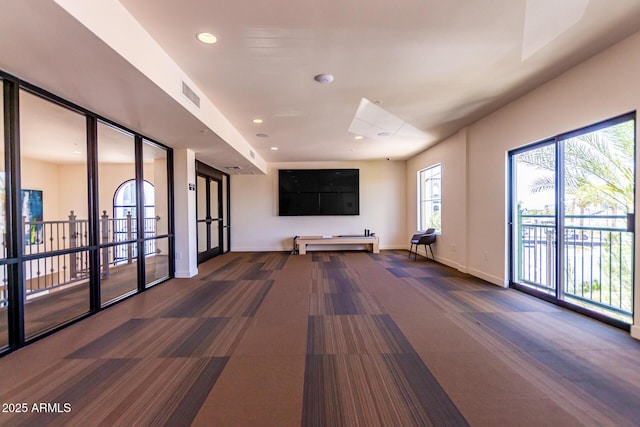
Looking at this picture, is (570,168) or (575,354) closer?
(575,354)

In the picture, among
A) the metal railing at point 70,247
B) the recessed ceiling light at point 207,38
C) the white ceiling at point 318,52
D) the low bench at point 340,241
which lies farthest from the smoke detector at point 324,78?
the low bench at point 340,241

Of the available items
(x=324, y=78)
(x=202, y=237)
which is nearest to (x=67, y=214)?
(x=202, y=237)

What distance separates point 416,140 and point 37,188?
640 centimetres

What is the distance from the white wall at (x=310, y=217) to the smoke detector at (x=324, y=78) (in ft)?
17.1

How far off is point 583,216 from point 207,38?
175 inches

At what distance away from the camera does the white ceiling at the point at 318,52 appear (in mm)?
2113

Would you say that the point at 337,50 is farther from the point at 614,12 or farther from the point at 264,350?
the point at 264,350

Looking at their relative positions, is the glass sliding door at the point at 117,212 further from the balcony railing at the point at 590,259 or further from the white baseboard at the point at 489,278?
the balcony railing at the point at 590,259

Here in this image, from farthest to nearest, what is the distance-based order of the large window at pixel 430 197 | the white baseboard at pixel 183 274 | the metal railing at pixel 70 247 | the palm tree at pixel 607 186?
the large window at pixel 430 197, the white baseboard at pixel 183 274, the metal railing at pixel 70 247, the palm tree at pixel 607 186

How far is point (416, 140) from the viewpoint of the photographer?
6137 mm

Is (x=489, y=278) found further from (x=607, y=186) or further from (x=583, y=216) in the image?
(x=607, y=186)

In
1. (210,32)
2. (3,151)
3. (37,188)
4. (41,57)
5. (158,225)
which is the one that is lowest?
(158,225)

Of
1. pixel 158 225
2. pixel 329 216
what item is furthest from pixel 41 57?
pixel 329 216

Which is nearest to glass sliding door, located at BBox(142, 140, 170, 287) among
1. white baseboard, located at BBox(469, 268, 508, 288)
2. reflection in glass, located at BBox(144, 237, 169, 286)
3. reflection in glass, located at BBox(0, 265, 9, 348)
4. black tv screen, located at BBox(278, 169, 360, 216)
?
reflection in glass, located at BBox(144, 237, 169, 286)
